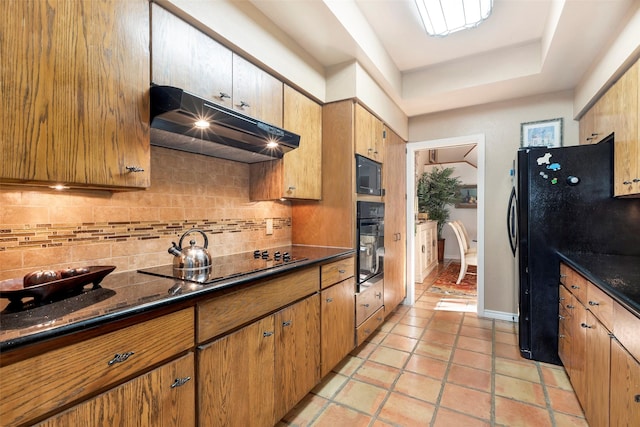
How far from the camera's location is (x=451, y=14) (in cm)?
213

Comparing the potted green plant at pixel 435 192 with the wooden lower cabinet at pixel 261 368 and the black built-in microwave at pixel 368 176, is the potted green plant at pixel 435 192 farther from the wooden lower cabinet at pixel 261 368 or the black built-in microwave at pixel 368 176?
the wooden lower cabinet at pixel 261 368

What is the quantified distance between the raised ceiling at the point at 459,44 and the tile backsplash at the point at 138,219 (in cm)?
111

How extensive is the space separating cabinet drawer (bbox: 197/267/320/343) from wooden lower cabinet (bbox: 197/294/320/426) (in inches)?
1.6

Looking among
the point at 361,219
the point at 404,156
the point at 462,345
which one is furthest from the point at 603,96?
the point at 462,345

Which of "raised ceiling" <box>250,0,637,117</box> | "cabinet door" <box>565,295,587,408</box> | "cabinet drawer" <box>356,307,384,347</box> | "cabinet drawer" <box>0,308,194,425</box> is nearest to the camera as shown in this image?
"cabinet drawer" <box>0,308,194,425</box>

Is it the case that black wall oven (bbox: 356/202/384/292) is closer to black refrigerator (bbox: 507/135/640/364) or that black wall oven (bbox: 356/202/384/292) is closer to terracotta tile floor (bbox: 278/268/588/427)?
terracotta tile floor (bbox: 278/268/588/427)

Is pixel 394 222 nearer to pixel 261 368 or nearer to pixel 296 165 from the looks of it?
pixel 296 165

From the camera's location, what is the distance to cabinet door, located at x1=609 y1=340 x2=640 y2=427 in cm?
106

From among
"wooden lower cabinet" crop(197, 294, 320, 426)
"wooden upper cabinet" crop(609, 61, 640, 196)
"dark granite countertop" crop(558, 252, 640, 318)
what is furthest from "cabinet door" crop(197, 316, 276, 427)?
"wooden upper cabinet" crop(609, 61, 640, 196)

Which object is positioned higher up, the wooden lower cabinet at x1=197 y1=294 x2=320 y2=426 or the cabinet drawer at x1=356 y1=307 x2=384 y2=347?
the wooden lower cabinet at x1=197 y1=294 x2=320 y2=426

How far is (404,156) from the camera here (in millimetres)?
3602

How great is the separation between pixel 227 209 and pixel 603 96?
2.91 metres

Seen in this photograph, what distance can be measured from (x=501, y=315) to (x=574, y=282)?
155 centimetres

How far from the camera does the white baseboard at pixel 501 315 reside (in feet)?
10.2
